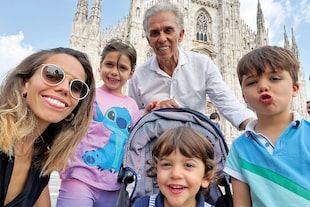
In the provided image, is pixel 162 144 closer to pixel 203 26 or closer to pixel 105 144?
pixel 105 144

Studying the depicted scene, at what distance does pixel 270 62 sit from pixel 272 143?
1.47 feet

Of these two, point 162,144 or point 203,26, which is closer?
point 162,144

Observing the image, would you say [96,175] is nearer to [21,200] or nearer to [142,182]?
[142,182]

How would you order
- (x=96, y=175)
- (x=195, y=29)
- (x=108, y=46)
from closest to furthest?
(x=96, y=175) → (x=108, y=46) → (x=195, y=29)

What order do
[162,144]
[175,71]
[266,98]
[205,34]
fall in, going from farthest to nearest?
[205,34]
[175,71]
[162,144]
[266,98]

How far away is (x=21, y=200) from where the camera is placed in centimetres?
128

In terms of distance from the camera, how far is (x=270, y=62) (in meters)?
1.26

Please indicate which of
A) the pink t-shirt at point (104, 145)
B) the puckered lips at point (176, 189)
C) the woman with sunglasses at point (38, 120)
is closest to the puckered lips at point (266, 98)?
the puckered lips at point (176, 189)

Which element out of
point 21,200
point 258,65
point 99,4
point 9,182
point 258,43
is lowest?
point 21,200

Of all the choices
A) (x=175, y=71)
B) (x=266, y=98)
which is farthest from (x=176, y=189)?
(x=175, y=71)

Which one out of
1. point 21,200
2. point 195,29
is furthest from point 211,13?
point 21,200

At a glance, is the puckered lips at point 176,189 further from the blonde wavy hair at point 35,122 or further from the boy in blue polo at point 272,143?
the blonde wavy hair at point 35,122

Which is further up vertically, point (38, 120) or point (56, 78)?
point (56, 78)

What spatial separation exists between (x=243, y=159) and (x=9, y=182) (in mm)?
1274
